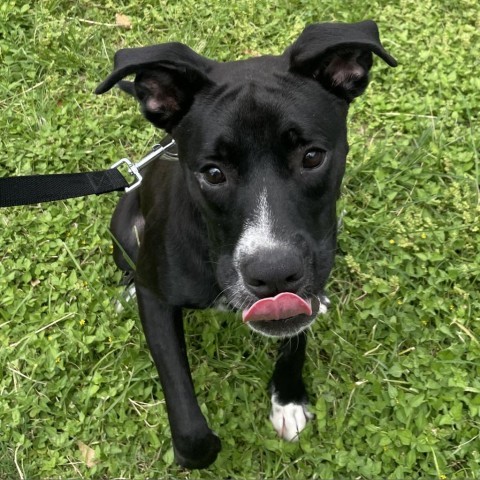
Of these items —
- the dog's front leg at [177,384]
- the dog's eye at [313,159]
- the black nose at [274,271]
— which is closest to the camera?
the black nose at [274,271]

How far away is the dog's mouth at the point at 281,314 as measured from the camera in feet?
9.25

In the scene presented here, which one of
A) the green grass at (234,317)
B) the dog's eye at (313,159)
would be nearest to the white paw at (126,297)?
the green grass at (234,317)

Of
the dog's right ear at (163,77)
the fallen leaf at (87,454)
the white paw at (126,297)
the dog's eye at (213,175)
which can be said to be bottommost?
the fallen leaf at (87,454)

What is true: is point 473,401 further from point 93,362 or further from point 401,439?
point 93,362

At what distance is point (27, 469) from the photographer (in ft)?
12.6

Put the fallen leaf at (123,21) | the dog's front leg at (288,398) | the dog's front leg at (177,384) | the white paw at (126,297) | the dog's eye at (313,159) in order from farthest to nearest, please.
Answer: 1. the fallen leaf at (123,21)
2. the white paw at (126,297)
3. the dog's front leg at (288,398)
4. the dog's front leg at (177,384)
5. the dog's eye at (313,159)

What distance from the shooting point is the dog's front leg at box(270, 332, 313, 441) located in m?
3.79

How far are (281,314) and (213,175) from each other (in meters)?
0.70

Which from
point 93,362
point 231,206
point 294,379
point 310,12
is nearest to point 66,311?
point 93,362

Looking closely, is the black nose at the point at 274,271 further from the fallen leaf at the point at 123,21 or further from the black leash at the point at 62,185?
the fallen leaf at the point at 123,21

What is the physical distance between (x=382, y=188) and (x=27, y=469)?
303cm

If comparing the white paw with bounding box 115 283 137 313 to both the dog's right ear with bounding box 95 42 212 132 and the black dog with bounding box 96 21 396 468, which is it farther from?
the dog's right ear with bounding box 95 42 212 132

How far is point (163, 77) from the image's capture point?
9.98ft

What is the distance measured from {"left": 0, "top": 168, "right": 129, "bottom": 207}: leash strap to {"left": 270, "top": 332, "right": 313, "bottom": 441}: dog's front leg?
1.39 m
